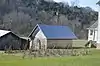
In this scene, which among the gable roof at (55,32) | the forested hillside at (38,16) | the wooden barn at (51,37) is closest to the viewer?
the wooden barn at (51,37)

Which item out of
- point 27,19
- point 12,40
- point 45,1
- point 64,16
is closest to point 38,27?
point 12,40

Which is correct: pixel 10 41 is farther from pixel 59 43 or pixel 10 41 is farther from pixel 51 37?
pixel 59 43

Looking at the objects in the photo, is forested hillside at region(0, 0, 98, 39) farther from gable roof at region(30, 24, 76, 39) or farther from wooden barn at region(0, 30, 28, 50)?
wooden barn at region(0, 30, 28, 50)

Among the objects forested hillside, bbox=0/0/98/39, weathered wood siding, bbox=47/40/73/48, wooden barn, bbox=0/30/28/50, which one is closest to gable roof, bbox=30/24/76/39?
weathered wood siding, bbox=47/40/73/48

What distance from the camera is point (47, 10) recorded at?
78812 millimetres

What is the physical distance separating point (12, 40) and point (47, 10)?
42015 mm

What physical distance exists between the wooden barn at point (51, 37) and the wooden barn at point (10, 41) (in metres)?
1.73

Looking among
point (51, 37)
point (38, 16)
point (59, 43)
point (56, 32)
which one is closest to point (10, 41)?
point (51, 37)

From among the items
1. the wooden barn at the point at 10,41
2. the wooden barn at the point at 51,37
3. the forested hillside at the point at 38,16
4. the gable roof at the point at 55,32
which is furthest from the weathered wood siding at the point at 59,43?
the forested hillside at the point at 38,16

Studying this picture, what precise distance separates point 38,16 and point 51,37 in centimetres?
3501

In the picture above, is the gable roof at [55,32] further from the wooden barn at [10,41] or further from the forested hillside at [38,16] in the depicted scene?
the forested hillside at [38,16]

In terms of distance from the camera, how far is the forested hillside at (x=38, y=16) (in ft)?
217

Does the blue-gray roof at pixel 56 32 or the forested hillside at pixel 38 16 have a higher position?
the forested hillside at pixel 38 16

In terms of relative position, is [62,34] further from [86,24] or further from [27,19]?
[86,24]
